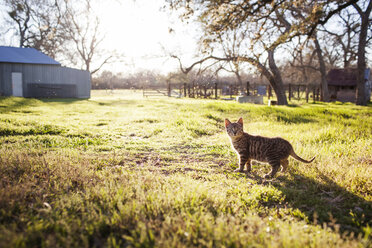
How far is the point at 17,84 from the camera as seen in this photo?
27.2 meters

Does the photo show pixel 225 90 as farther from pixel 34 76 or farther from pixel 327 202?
pixel 327 202

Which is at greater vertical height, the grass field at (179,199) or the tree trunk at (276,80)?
the tree trunk at (276,80)

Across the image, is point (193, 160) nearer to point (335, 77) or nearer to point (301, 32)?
point (301, 32)

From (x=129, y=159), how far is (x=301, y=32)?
957 centimetres

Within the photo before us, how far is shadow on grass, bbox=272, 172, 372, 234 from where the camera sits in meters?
3.15

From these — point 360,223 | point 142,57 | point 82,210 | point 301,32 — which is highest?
point 142,57

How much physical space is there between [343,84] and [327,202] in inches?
1361

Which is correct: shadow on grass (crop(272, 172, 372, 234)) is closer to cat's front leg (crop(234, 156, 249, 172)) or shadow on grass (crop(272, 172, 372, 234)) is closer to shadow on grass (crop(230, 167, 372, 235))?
shadow on grass (crop(230, 167, 372, 235))

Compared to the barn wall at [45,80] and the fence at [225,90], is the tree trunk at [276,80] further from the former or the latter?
the barn wall at [45,80]

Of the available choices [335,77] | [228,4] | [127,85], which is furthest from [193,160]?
[127,85]

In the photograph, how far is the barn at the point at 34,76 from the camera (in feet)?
88.1

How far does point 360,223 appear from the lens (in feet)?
10.2

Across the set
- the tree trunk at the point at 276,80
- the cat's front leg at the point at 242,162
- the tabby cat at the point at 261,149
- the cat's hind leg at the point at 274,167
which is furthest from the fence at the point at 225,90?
the cat's hind leg at the point at 274,167

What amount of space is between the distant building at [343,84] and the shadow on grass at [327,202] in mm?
33563
